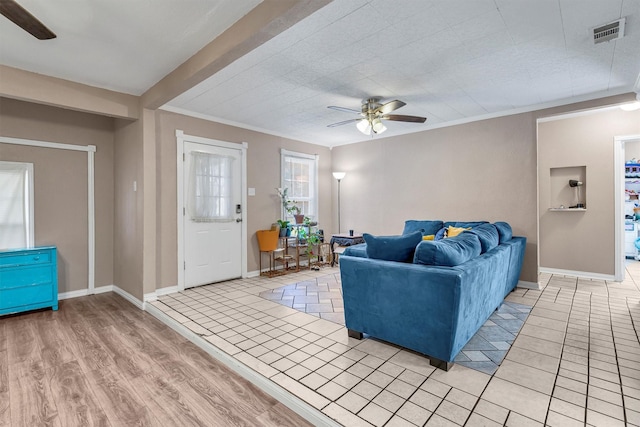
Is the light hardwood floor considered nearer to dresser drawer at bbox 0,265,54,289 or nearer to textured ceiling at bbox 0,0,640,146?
dresser drawer at bbox 0,265,54,289

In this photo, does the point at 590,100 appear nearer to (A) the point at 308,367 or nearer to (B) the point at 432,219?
(B) the point at 432,219

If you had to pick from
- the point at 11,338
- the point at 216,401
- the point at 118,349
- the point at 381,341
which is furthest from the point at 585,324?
the point at 11,338

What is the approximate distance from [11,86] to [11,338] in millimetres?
2358

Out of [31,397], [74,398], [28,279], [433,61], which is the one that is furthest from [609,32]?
[28,279]

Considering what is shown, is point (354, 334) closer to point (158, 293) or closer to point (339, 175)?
point (158, 293)

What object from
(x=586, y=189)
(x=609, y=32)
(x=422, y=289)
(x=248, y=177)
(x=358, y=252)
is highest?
(x=609, y=32)

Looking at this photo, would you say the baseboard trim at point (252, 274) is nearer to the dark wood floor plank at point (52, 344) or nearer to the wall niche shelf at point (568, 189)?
the dark wood floor plank at point (52, 344)

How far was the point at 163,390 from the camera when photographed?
81.0 inches

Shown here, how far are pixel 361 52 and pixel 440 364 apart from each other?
8.39 ft

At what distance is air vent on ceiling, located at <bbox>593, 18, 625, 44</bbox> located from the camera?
229cm

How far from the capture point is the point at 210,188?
14.8 ft

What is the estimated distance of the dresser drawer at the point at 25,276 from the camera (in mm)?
3348

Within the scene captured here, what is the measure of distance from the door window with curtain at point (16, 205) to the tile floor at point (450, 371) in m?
1.92

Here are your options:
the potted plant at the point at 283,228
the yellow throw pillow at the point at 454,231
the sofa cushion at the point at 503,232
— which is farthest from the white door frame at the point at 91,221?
the sofa cushion at the point at 503,232
